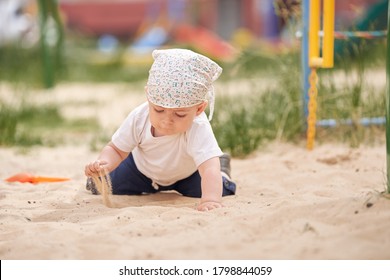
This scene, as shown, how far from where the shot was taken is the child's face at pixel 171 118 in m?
3.30

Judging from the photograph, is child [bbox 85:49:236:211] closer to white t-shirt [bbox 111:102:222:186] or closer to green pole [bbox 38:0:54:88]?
white t-shirt [bbox 111:102:222:186]

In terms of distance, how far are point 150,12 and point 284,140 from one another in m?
12.8

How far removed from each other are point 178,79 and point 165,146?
393mm

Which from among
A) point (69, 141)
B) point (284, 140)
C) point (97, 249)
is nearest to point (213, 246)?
point (97, 249)

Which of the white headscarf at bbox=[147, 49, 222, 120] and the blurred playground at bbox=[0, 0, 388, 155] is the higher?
the white headscarf at bbox=[147, 49, 222, 120]

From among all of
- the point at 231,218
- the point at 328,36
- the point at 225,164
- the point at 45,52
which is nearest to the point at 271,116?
the point at 328,36

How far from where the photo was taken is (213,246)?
2559 mm

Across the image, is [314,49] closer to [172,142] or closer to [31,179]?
[172,142]

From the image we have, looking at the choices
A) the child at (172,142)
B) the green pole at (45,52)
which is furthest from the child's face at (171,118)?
the green pole at (45,52)

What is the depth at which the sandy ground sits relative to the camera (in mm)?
2523

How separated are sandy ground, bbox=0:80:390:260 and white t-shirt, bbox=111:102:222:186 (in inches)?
5.8

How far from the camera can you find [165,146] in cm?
350

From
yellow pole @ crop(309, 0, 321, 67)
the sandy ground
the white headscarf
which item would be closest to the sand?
the sandy ground

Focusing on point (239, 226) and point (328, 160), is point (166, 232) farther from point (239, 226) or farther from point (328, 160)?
point (328, 160)
